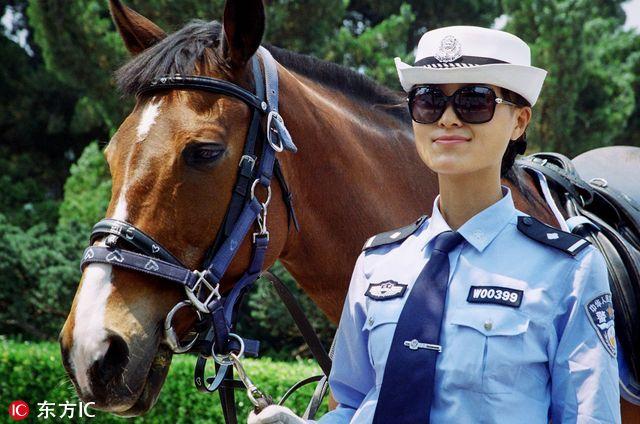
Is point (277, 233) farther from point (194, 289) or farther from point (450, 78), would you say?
point (450, 78)

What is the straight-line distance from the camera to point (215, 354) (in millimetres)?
2166

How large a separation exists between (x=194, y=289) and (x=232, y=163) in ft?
1.23

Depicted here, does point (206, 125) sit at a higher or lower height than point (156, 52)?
lower

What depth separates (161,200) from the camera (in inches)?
81.8

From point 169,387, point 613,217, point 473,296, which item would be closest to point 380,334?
point 473,296

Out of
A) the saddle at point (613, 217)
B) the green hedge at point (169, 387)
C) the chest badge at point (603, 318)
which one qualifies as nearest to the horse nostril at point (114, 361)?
the chest badge at point (603, 318)

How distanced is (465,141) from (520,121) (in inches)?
6.7

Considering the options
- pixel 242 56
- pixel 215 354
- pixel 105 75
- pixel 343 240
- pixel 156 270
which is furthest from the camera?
pixel 105 75

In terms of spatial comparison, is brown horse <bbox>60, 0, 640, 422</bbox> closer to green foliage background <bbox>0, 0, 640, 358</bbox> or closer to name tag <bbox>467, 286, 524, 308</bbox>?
name tag <bbox>467, 286, 524, 308</bbox>

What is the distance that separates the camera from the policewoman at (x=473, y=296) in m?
1.30

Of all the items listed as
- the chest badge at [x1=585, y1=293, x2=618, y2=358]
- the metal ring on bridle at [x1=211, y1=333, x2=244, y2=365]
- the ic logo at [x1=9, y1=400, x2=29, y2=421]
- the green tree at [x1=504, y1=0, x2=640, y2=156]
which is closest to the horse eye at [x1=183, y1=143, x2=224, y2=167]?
the metal ring on bridle at [x1=211, y1=333, x2=244, y2=365]

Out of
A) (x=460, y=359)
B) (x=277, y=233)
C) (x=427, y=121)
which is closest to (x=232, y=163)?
(x=277, y=233)

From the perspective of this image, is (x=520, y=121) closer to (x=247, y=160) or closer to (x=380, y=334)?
(x=380, y=334)

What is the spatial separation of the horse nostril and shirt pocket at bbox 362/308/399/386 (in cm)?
75
